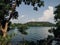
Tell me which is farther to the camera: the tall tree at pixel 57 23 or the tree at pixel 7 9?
the tall tree at pixel 57 23

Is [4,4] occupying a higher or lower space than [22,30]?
higher

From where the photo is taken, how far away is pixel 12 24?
97.6ft

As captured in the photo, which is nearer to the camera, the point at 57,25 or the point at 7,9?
the point at 7,9

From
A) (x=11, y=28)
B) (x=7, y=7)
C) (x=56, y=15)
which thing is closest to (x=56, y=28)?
(x=56, y=15)

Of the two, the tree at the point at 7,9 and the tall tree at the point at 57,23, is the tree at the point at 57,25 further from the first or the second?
the tree at the point at 7,9

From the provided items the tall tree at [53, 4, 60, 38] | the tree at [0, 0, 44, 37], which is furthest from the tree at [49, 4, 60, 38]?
the tree at [0, 0, 44, 37]

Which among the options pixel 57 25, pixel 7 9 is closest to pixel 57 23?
pixel 57 25

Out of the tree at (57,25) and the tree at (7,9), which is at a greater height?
the tree at (7,9)

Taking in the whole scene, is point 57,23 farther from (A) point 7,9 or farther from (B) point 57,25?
(A) point 7,9

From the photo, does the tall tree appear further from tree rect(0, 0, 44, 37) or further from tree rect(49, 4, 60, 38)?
tree rect(0, 0, 44, 37)

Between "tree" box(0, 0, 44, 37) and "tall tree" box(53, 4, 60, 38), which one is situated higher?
"tree" box(0, 0, 44, 37)

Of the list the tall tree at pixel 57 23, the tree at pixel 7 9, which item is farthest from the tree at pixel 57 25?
the tree at pixel 7 9

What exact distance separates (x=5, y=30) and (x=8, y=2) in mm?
3922

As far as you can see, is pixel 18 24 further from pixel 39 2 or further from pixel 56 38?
pixel 56 38
